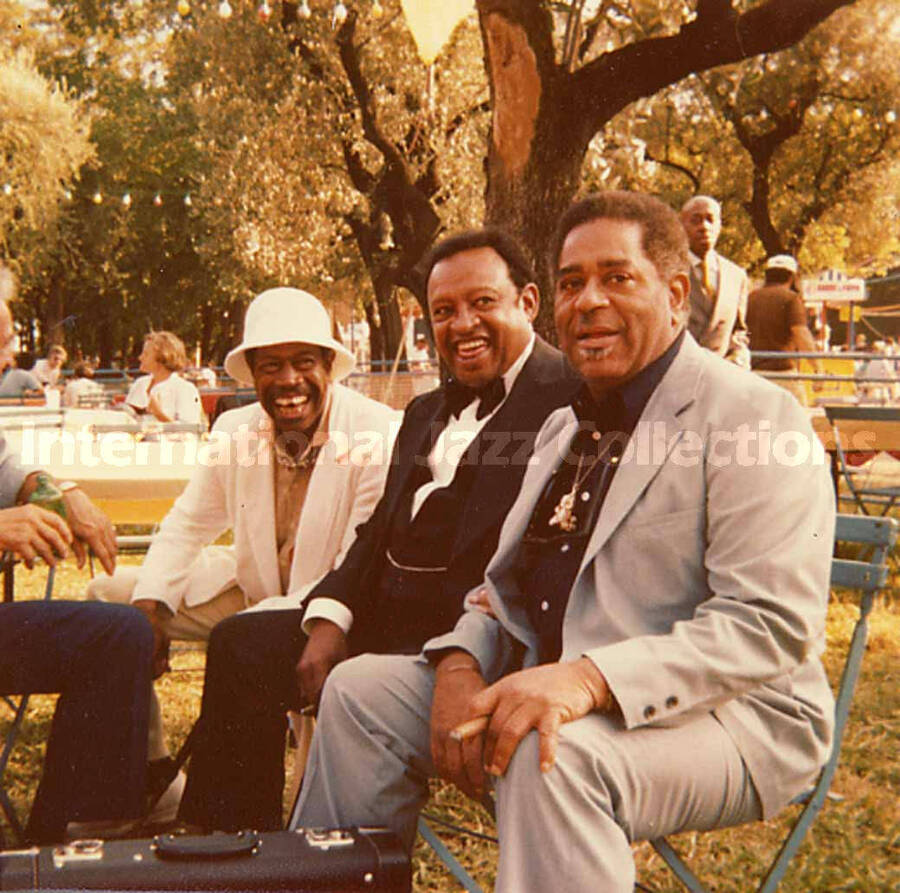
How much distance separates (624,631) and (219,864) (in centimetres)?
86

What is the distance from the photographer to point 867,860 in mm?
3744

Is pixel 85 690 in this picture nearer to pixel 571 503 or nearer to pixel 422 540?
pixel 422 540

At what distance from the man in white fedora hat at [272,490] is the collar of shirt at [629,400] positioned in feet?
4.17

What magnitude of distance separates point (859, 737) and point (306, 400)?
268cm

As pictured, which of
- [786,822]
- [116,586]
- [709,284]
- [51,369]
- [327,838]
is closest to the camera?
[327,838]

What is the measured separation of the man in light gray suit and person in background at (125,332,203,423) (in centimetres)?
733

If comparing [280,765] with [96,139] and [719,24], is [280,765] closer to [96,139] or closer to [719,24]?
[719,24]

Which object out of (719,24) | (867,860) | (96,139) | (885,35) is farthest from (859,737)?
(96,139)

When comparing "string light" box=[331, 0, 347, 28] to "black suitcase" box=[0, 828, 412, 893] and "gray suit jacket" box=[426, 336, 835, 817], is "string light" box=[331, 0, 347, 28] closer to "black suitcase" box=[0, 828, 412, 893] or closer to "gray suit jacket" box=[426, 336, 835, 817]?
"gray suit jacket" box=[426, 336, 835, 817]

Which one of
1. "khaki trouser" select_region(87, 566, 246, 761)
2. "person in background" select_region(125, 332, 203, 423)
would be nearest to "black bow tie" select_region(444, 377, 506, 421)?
"khaki trouser" select_region(87, 566, 246, 761)

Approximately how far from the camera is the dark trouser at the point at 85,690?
297 centimetres

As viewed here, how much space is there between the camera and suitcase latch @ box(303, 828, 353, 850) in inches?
81.4

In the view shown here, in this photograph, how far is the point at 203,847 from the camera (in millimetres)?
1996

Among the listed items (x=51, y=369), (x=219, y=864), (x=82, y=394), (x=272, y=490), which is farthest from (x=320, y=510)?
(x=51, y=369)
